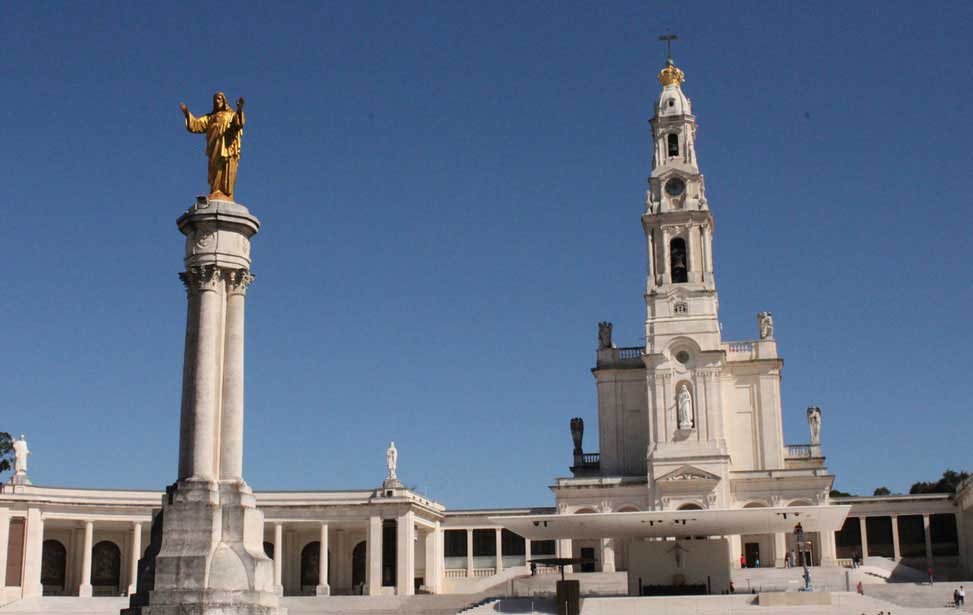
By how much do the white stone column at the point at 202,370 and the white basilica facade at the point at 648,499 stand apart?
4091 centimetres

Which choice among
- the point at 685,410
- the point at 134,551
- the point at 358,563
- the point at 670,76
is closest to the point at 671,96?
the point at 670,76

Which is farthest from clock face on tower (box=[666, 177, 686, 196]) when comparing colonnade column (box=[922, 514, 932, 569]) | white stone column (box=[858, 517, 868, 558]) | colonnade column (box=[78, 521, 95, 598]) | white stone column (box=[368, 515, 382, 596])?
colonnade column (box=[78, 521, 95, 598])

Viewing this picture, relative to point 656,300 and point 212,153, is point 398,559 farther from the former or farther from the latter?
point 212,153

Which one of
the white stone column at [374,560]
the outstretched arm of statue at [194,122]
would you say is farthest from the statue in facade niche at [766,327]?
the outstretched arm of statue at [194,122]

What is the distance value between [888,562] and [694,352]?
15.4 m

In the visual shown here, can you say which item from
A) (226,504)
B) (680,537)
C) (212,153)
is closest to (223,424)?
(226,504)

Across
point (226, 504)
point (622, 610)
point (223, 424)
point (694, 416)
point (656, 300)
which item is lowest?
point (622, 610)

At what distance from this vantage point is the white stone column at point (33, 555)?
216ft

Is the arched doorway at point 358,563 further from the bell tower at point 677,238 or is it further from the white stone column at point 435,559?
the bell tower at point 677,238

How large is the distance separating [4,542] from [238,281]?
1683 inches

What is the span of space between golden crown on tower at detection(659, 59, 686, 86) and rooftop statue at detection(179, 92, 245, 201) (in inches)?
2038

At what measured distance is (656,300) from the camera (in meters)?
72.7

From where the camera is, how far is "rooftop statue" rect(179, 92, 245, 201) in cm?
3038

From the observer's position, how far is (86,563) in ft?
224
